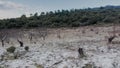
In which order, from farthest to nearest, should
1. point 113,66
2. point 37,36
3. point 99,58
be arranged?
point 37,36, point 99,58, point 113,66

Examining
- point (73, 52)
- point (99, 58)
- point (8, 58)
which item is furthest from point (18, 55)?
point (99, 58)

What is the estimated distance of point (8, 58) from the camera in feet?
79.9

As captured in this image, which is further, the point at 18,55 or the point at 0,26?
the point at 0,26

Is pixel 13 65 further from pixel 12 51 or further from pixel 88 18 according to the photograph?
pixel 88 18

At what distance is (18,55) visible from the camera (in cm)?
2516

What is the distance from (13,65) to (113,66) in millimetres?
8458

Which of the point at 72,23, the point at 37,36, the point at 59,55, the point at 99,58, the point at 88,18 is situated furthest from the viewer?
the point at 88,18

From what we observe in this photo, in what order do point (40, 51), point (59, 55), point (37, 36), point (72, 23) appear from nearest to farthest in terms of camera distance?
point (59, 55) < point (40, 51) < point (37, 36) < point (72, 23)

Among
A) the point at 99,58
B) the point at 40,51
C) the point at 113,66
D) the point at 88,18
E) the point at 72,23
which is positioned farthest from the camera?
the point at 88,18

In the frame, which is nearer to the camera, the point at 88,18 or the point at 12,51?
the point at 12,51

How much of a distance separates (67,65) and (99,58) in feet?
10.2

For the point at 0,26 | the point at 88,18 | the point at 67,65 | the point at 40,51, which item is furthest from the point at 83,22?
the point at 67,65

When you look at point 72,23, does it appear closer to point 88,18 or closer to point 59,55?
point 88,18

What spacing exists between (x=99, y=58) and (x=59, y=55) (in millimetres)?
3837
